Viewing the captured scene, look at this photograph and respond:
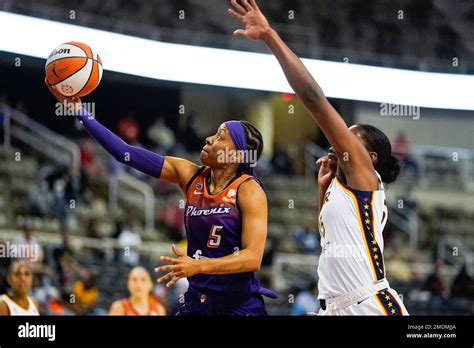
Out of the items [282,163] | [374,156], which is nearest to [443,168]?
[282,163]

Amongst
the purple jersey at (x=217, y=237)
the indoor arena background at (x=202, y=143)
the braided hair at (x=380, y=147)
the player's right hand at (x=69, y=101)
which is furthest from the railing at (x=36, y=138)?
the braided hair at (x=380, y=147)

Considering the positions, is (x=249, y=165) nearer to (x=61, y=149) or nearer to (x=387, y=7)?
(x=61, y=149)

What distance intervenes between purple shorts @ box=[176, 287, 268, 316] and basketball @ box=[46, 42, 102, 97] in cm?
137

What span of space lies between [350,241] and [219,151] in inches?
34.3

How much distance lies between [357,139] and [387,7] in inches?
548

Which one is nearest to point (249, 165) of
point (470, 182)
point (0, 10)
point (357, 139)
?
point (357, 139)

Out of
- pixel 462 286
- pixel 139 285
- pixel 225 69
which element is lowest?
pixel 462 286

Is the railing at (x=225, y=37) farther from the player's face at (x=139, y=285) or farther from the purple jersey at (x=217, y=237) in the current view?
the purple jersey at (x=217, y=237)

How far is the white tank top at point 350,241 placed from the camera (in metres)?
4.79

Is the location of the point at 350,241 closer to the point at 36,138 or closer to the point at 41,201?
the point at 41,201

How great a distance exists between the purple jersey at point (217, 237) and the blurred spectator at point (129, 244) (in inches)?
268

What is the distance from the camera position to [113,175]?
1362 centimetres

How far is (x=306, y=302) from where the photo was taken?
37.4ft

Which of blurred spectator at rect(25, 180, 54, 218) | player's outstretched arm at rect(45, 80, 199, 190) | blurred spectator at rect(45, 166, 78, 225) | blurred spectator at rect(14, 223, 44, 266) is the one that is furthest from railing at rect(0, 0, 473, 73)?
player's outstretched arm at rect(45, 80, 199, 190)
